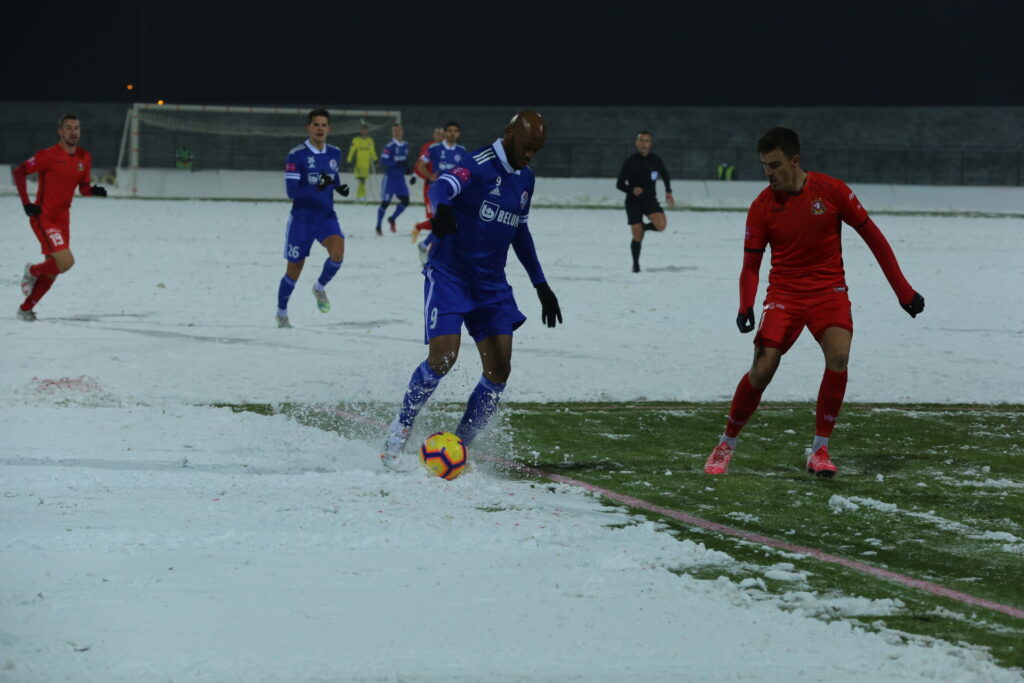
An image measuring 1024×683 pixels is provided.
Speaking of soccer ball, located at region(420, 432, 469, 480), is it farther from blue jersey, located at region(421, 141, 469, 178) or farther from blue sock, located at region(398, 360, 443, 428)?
blue jersey, located at region(421, 141, 469, 178)

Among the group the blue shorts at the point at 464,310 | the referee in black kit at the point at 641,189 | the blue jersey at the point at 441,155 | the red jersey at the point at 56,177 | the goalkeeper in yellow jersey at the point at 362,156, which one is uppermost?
the goalkeeper in yellow jersey at the point at 362,156

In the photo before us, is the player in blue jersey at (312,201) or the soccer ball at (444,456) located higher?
the player in blue jersey at (312,201)

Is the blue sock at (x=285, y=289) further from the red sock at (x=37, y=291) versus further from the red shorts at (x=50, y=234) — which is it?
the red sock at (x=37, y=291)

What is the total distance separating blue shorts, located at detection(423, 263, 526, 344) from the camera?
6453mm

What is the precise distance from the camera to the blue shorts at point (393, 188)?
25375mm

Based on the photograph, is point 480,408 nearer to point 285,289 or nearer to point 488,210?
point 488,210

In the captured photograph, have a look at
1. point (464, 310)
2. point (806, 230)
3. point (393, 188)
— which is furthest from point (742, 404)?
point (393, 188)

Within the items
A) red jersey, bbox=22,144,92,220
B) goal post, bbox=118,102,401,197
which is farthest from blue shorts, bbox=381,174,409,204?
goal post, bbox=118,102,401,197

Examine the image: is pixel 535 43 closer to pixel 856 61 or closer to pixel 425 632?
pixel 856 61

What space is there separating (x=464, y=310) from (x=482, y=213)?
0.48 meters

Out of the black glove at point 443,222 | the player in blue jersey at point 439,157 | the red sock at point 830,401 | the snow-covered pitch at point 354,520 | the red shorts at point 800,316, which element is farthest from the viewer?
the player in blue jersey at point 439,157

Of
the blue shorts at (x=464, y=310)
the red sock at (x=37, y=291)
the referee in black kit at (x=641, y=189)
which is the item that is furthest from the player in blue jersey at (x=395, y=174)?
the blue shorts at (x=464, y=310)

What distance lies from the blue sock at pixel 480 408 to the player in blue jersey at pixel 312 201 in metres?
6.23

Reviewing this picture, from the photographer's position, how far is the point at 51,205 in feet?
41.4
